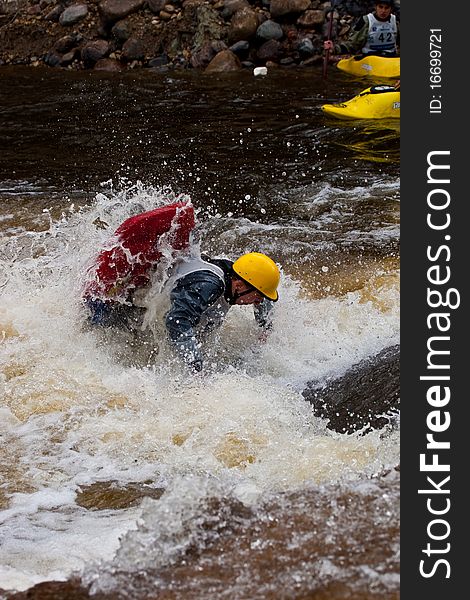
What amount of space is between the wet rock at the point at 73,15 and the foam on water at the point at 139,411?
402 inches

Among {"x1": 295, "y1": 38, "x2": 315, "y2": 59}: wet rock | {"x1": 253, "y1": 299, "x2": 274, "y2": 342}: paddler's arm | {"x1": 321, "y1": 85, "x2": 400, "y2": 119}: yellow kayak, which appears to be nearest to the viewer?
{"x1": 253, "y1": 299, "x2": 274, "y2": 342}: paddler's arm

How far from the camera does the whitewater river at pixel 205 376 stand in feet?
10.6

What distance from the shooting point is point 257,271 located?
17.6 ft

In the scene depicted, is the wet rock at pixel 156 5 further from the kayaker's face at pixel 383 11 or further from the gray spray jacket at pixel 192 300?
the gray spray jacket at pixel 192 300

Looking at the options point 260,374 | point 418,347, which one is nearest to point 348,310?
point 260,374

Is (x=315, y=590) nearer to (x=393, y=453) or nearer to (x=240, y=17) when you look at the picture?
(x=393, y=453)

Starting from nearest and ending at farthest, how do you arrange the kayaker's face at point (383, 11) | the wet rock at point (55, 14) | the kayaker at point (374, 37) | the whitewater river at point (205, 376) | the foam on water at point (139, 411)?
the whitewater river at point (205, 376) → the foam on water at point (139, 411) → the kayaker's face at point (383, 11) → the kayaker at point (374, 37) → the wet rock at point (55, 14)

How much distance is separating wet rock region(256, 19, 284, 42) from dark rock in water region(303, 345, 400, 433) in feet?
34.3

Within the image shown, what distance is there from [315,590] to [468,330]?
1425mm

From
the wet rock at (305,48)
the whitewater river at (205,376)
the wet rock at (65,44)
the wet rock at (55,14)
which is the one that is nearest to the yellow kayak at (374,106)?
the whitewater river at (205,376)

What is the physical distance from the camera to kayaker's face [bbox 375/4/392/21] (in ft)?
44.5

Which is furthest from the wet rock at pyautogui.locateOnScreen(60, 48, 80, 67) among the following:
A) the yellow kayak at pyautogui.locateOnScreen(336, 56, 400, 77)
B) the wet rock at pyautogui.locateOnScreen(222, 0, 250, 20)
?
the yellow kayak at pyautogui.locateOnScreen(336, 56, 400, 77)

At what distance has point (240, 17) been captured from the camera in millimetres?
15047

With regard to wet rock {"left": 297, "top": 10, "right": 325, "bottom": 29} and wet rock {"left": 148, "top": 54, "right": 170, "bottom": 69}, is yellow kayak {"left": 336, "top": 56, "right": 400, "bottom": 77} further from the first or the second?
wet rock {"left": 148, "top": 54, "right": 170, "bottom": 69}
